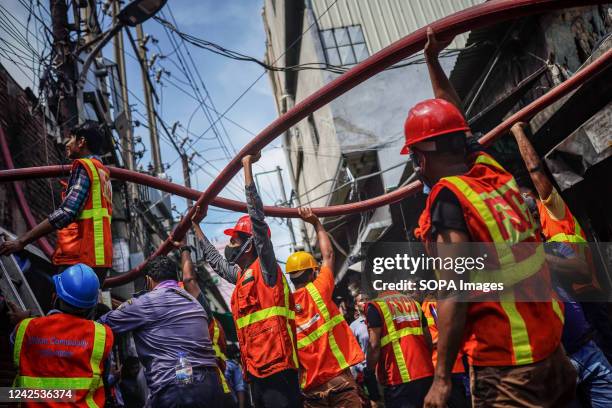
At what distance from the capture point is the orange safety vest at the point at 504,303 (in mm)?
2176

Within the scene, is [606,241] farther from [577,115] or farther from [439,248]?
[439,248]

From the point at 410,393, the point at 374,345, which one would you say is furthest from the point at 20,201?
the point at 410,393

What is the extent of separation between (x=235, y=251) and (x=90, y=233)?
1217mm

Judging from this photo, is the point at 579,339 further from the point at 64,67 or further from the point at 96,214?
the point at 64,67

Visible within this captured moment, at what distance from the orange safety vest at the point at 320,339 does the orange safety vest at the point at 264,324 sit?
54cm

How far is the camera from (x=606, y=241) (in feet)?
22.5

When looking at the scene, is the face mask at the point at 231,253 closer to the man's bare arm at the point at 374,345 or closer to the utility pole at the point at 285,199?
Result: the man's bare arm at the point at 374,345

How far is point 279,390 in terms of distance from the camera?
4074 mm

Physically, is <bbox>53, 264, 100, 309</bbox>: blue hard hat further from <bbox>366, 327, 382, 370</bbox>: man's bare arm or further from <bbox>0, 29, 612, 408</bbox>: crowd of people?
<bbox>366, 327, 382, 370</bbox>: man's bare arm

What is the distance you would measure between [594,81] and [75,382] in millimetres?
5847

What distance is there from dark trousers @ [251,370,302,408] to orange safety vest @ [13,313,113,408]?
115 centimetres

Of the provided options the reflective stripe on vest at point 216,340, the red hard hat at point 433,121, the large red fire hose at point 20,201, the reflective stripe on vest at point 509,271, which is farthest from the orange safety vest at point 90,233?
the reflective stripe on vest at point 509,271

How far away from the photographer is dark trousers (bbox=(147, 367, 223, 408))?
374 centimetres

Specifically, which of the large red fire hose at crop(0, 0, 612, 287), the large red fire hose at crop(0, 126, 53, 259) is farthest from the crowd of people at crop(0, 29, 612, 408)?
the large red fire hose at crop(0, 126, 53, 259)
